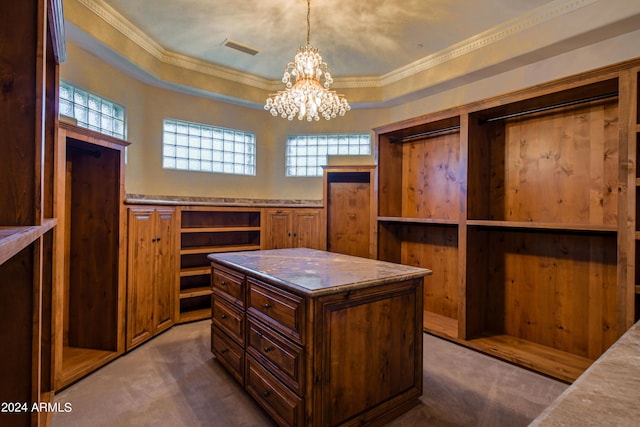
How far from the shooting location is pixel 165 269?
3.56 metres

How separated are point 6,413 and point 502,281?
149 inches

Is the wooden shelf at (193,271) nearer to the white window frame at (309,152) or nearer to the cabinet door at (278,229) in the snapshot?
the cabinet door at (278,229)

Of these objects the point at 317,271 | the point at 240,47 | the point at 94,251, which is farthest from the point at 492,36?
the point at 94,251

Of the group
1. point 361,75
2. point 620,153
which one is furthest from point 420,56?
point 620,153

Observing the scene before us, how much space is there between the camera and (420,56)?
4.36 m

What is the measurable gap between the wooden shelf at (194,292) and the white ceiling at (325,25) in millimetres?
3192

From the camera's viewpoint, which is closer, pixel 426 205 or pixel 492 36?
pixel 492 36

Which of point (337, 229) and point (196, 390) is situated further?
point (337, 229)

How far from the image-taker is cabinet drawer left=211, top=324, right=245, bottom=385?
237 cm

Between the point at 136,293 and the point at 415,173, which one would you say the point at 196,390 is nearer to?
the point at 136,293

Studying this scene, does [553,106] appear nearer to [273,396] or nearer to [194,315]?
[273,396]

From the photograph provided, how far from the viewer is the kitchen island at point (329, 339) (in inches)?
67.7

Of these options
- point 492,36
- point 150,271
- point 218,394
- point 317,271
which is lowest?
point 218,394

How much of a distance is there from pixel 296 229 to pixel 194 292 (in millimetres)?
1611
